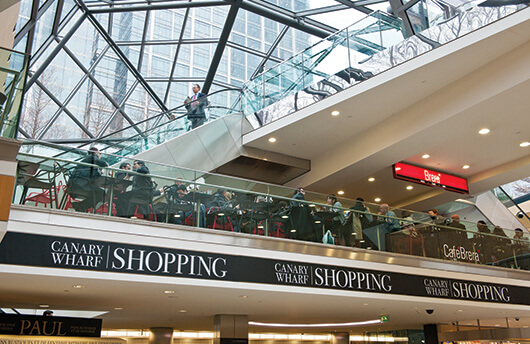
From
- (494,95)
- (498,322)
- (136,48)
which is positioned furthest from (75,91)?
(498,322)

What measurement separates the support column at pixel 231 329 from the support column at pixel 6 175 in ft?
28.4

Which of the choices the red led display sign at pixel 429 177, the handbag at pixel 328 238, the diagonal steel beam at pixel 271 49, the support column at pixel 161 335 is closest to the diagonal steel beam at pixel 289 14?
the diagonal steel beam at pixel 271 49

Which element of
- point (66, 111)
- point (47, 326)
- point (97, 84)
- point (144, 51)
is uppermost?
point (144, 51)

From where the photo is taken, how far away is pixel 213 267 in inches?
380

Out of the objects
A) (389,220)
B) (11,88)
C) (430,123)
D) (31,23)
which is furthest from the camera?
(31,23)

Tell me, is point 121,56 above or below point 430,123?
above

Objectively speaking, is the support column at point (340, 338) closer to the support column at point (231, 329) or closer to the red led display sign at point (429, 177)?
the red led display sign at point (429, 177)

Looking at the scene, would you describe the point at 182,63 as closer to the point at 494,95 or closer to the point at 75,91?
the point at 75,91

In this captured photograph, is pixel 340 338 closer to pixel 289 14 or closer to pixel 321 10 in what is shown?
pixel 321 10

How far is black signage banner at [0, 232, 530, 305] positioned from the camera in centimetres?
814

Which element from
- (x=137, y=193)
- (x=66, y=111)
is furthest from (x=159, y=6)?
(x=137, y=193)

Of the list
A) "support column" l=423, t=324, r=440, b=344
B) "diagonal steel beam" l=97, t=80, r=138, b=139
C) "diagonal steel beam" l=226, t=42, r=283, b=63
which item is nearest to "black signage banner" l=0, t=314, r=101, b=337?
"support column" l=423, t=324, r=440, b=344

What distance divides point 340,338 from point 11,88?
59.1 feet

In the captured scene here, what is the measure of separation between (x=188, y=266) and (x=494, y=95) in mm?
→ 8028
